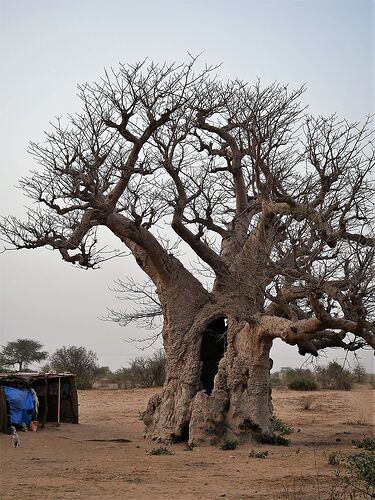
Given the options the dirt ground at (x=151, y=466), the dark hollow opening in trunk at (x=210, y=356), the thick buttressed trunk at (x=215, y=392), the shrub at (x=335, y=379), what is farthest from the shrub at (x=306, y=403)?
the thick buttressed trunk at (x=215, y=392)

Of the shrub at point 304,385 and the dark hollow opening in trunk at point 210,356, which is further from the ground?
the dark hollow opening in trunk at point 210,356

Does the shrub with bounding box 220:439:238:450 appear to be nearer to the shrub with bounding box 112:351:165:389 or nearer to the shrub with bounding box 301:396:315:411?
the shrub with bounding box 301:396:315:411

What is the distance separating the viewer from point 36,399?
1254cm

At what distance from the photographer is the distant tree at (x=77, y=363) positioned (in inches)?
1009

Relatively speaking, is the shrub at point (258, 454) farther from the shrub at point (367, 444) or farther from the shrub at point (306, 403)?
the shrub at point (306, 403)

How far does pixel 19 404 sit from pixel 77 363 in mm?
14126

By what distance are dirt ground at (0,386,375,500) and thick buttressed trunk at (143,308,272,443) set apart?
0.38 metres

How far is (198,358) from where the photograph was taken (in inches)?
445

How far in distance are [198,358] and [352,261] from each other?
4.39 meters

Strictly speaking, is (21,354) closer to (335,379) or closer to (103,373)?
(103,373)

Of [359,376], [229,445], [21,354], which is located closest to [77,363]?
[21,354]

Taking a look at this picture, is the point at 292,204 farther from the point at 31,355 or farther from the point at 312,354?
the point at 31,355

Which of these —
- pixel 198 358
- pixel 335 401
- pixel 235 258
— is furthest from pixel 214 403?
pixel 335 401

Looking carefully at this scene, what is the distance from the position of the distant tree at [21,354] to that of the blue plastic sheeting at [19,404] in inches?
809
